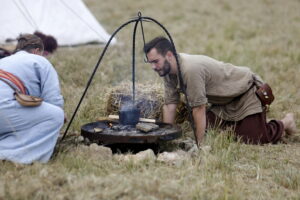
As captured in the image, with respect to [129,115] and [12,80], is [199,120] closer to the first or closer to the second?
[129,115]

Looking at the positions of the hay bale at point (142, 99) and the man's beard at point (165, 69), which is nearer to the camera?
the man's beard at point (165, 69)

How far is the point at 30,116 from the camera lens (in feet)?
13.2

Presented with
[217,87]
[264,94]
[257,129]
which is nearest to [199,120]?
[217,87]

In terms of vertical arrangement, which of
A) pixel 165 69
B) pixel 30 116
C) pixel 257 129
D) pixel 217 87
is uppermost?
pixel 165 69

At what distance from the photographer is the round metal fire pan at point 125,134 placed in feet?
13.9

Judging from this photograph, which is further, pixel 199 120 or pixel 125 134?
pixel 199 120

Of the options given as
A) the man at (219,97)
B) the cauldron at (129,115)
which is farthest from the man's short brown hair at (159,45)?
the cauldron at (129,115)

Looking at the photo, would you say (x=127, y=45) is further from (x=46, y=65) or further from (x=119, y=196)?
(x=119, y=196)

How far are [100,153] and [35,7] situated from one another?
18.9 feet

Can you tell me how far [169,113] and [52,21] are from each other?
16.3 ft

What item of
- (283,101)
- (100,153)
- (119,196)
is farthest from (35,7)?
(119,196)

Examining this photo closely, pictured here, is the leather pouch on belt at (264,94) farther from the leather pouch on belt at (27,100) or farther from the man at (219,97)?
the leather pouch on belt at (27,100)

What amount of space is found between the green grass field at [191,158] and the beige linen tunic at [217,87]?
1.38 ft

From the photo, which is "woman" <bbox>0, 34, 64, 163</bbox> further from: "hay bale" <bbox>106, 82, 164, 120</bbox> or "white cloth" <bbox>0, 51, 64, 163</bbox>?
"hay bale" <bbox>106, 82, 164, 120</bbox>
